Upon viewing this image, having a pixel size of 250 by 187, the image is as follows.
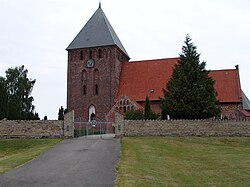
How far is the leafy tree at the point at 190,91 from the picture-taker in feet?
106

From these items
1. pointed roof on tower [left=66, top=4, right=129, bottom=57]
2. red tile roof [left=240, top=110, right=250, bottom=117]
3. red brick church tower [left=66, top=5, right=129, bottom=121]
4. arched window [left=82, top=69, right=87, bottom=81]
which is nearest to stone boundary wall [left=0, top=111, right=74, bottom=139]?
red brick church tower [left=66, top=5, right=129, bottom=121]

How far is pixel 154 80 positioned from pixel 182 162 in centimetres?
2840

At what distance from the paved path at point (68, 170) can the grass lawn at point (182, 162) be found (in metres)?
0.58

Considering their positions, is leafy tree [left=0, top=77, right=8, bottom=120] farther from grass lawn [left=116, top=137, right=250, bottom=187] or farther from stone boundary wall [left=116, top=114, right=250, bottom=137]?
grass lawn [left=116, top=137, right=250, bottom=187]

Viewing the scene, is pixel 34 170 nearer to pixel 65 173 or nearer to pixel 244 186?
pixel 65 173

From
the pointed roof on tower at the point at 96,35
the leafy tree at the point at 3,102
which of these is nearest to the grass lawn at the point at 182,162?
the pointed roof on tower at the point at 96,35

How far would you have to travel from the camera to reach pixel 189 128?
2822 cm

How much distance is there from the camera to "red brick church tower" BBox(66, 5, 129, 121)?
43.7 m

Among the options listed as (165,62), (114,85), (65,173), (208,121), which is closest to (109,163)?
(65,173)

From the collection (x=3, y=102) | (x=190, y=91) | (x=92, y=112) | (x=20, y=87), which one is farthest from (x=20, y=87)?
(x=190, y=91)

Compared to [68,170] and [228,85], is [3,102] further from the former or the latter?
[68,170]

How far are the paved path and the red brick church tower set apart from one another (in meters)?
23.6

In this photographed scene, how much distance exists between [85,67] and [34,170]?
→ 1260 inches

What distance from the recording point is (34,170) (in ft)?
44.9
